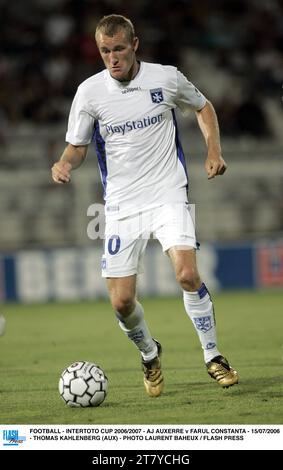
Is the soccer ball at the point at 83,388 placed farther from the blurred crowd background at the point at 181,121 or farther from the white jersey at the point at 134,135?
the blurred crowd background at the point at 181,121

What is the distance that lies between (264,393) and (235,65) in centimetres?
1267

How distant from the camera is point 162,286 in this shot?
1609 centimetres

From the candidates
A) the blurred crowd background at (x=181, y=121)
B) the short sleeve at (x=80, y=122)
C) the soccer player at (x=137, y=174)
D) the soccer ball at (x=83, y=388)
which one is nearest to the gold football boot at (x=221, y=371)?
the soccer player at (x=137, y=174)

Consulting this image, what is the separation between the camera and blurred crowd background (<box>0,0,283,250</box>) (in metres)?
15.7

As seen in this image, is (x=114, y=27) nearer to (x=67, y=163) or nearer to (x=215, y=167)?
(x=67, y=163)

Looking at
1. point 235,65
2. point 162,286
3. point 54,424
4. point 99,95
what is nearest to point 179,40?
point 235,65

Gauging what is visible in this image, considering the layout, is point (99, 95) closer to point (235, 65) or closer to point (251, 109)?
point (251, 109)

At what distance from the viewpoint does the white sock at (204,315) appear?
6922 millimetres

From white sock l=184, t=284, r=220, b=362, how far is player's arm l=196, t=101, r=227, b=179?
756 millimetres

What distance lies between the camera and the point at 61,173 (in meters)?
6.66

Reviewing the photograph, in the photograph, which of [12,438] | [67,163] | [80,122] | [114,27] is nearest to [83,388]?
[12,438]

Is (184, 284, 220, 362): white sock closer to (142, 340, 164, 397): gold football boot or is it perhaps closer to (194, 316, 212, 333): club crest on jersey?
(194, 316, 212, 333): club crest on jersey

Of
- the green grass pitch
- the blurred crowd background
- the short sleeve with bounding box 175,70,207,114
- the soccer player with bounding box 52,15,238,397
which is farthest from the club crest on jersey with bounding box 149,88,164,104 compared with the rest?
the blurred crowd background
